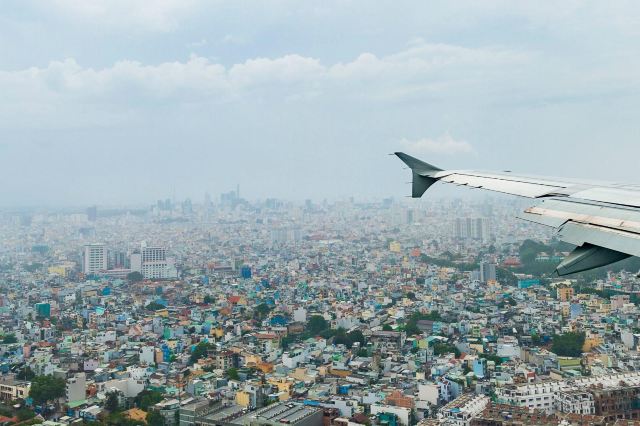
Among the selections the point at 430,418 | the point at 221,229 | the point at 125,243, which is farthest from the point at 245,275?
the point at 221,229

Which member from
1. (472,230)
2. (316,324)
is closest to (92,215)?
(472,230)

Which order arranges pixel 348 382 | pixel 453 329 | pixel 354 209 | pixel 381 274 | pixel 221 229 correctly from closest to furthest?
1. pixel 348 382
2. pixel 453 329
3. pixel 381 274
4. pixel 221 229
5. pixel 354 209

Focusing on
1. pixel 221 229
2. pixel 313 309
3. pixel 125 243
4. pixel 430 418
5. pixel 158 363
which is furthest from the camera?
pixel 221 229

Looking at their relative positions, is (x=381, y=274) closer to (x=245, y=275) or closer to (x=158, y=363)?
(x=245, y=275)

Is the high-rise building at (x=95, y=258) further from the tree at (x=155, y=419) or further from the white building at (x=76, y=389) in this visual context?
the tree at (x=155, y=419)

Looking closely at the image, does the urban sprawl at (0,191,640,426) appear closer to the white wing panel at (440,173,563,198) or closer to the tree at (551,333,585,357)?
the tree at (551,333,585,357)

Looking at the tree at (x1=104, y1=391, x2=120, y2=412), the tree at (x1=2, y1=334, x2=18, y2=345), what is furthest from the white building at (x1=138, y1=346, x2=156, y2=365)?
the tree at (x1=2, y1=334, x2=18, y2=345)
